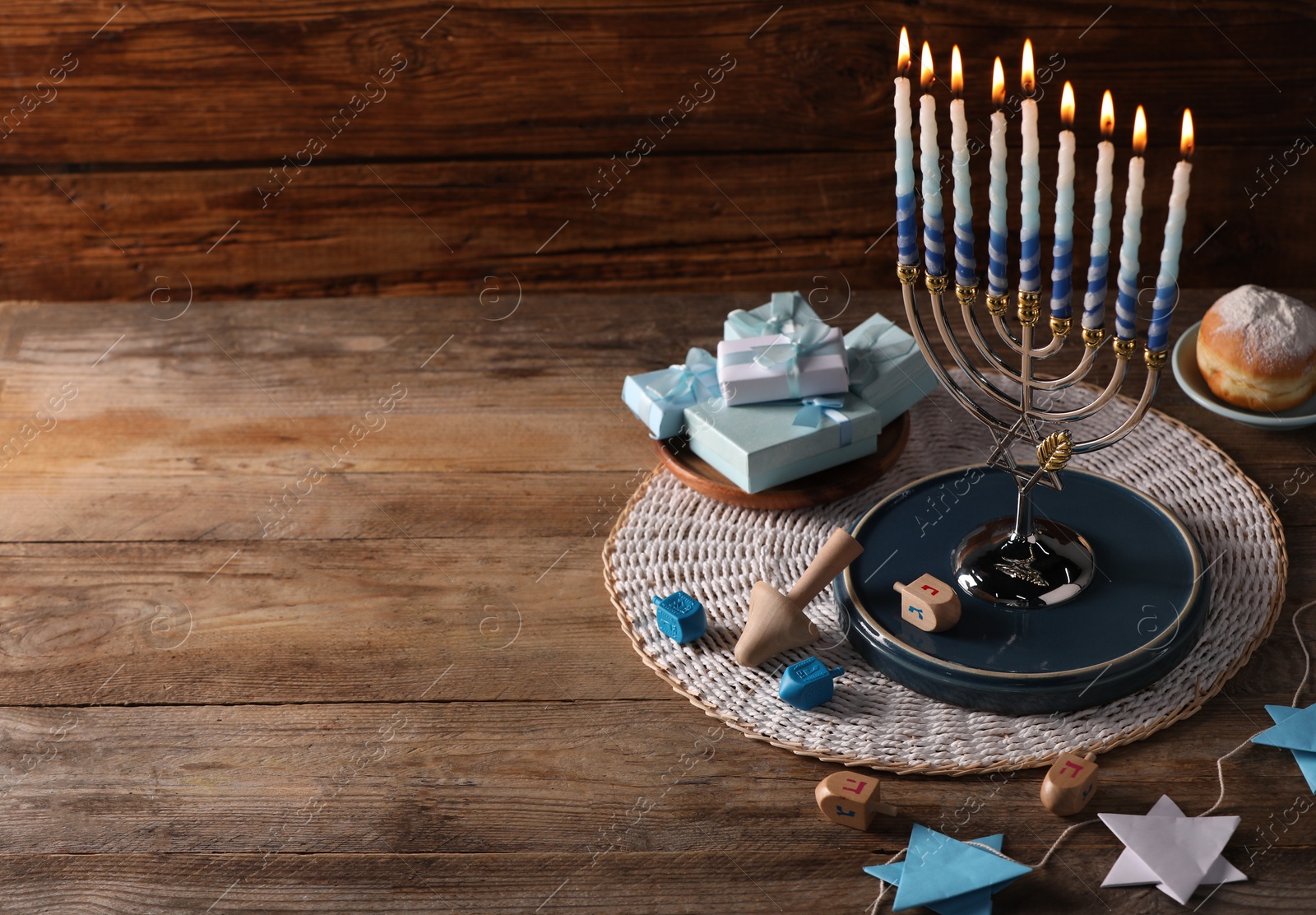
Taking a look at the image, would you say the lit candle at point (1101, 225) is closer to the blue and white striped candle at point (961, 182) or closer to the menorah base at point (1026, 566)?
the blue and white striped candle at point (961, 182)

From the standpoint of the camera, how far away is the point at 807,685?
2.67 ft

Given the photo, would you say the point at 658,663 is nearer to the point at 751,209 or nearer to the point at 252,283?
the point at 751,209

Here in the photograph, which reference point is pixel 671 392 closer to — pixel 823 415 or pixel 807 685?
pixel 823 415

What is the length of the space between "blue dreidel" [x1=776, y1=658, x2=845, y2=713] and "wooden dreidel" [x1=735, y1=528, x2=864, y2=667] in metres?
0.03

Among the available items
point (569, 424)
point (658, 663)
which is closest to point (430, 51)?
point (569, 424)

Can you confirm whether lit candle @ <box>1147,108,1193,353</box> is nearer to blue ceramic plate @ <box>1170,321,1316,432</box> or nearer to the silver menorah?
the silver menorah

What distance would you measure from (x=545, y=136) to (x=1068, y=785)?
1.09 metres

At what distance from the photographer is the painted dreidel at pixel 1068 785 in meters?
0.73

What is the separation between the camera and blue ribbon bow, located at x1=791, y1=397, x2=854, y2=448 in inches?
39.9

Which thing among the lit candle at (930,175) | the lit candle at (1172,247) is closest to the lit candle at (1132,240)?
the lit candle at (1172,247)

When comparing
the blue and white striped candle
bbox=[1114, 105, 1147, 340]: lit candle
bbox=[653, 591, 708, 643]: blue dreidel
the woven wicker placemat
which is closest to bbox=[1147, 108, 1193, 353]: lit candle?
bbox=[1114, 105, 1147, 340]: lit candle

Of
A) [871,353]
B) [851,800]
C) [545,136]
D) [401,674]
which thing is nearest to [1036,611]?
[851,800]

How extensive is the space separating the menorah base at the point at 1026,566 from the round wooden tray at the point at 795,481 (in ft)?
0.44

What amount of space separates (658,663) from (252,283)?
1.06 m
